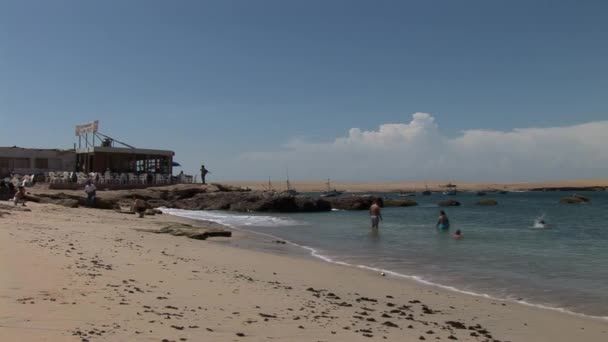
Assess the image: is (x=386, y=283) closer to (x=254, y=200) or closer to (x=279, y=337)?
(x=279, y=337)

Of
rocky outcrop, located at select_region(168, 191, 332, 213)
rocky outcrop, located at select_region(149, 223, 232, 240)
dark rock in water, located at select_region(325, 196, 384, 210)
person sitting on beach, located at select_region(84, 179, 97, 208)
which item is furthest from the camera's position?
dark rock in water, located at select_region(325, 196, 384, 210)

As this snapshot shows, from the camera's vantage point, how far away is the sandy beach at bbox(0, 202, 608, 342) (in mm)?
5918

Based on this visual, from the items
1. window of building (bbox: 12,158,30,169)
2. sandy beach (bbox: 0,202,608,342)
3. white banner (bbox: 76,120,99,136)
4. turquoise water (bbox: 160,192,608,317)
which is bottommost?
turquoise water (bbox: 160,192,608,317)

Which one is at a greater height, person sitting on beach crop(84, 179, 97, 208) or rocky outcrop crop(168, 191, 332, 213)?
person sitting on beach crop(84, 179, 97, 208)

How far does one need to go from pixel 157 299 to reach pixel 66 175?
34216 millimetres

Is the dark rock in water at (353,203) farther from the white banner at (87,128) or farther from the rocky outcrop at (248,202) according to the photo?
the white banner at (87,128)

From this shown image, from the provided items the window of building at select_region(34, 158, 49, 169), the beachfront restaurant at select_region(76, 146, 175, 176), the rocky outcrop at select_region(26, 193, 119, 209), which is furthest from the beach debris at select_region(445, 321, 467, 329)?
the window of building at select_region(34, 158, 49, 169)

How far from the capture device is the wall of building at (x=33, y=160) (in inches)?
1784

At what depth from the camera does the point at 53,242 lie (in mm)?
11422

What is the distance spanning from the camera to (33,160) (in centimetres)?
4706

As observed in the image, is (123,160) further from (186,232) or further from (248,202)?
(186,232)

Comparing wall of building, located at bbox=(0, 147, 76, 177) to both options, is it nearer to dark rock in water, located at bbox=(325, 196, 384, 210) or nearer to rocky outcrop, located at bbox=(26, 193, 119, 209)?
rocky outcrop, located at bbox=(26, 193, 119, 209)

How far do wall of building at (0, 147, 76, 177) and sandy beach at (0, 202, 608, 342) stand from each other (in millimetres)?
36140

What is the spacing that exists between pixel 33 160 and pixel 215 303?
149 feet
